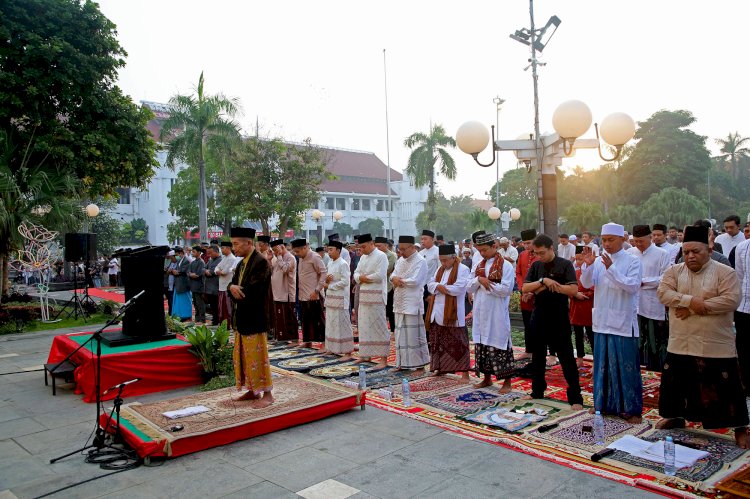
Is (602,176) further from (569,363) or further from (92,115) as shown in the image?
(569,363)

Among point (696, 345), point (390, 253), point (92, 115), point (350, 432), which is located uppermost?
point (92, 115)

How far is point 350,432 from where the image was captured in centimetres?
532

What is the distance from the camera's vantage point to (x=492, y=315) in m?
6.52

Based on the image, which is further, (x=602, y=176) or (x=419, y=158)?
(x=602, y=176)

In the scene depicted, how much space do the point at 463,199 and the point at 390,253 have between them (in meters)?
60.4

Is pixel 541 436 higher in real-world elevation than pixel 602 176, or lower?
lower

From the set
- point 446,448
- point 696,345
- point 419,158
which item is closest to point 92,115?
point 446,448

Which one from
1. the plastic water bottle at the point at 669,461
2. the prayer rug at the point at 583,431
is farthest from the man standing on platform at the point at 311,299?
the plastic water bottle at the point at 669,461

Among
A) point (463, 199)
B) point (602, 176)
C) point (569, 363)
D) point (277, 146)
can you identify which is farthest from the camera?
point (463, 199)

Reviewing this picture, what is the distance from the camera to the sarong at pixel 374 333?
27.2 feet

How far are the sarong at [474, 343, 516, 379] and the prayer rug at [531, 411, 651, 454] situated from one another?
109 centimetres

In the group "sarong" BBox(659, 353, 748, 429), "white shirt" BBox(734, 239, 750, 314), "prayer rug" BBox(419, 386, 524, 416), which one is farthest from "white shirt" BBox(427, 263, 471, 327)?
"white shirt" BBox(734, 239, 750, 314)

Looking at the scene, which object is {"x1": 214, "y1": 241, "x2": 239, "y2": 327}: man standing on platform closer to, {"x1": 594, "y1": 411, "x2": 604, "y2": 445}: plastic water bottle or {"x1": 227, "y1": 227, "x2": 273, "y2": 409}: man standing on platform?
{"x1": 227, "y1": 227, "x2": 273, "y2": 409}: man standing on platform

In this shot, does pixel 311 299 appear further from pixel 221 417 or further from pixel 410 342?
pixel 221 417
